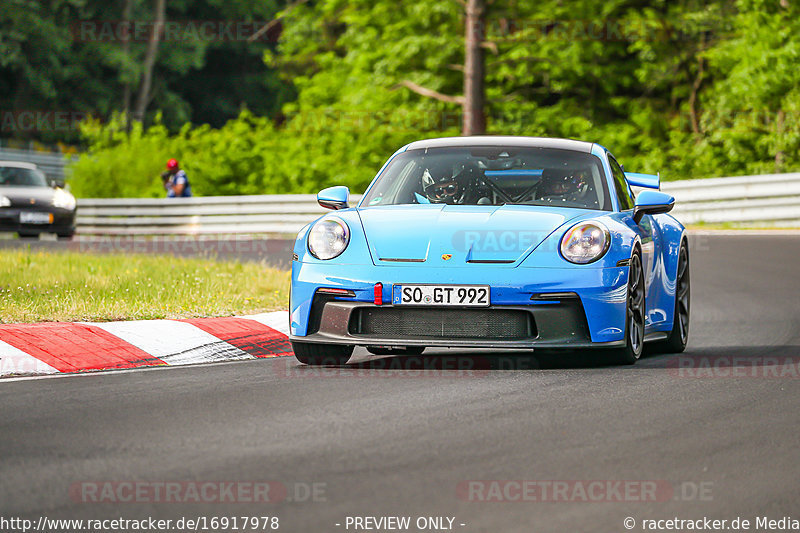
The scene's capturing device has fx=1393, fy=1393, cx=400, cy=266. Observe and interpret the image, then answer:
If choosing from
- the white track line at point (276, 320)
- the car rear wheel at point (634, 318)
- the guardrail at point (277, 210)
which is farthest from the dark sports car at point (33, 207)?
the car rear wheel at point (634, 318)

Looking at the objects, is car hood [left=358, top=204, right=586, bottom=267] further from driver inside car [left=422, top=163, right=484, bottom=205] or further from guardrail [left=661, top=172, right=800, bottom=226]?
guardrail [left=661, top=172, right=800, bottom=226]

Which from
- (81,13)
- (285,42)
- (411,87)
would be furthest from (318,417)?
(81,13)

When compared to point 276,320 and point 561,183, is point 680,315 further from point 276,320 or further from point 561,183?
point 276,320

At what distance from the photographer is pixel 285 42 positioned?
42.3 m

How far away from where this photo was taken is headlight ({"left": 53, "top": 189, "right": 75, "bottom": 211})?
26531 millimetres

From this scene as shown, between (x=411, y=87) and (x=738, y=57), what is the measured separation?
742 centimetres

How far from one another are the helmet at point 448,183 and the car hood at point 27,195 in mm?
18671

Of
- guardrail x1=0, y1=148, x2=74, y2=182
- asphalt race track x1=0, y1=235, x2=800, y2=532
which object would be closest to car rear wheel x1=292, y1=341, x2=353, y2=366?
asphalt race track x1=0, y1=235, x2=800, y2=532

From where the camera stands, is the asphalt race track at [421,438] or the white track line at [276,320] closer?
the asphalt race track at [421,438]

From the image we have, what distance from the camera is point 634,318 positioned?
8.03 meters

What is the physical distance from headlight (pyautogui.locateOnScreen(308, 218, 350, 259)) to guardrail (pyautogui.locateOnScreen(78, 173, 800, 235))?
14611 mm

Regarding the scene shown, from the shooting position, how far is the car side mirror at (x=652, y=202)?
834 cm

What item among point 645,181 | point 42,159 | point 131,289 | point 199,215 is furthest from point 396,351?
point 42,159

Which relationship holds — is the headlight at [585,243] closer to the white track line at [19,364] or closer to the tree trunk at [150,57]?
the white track line at [19,364]
